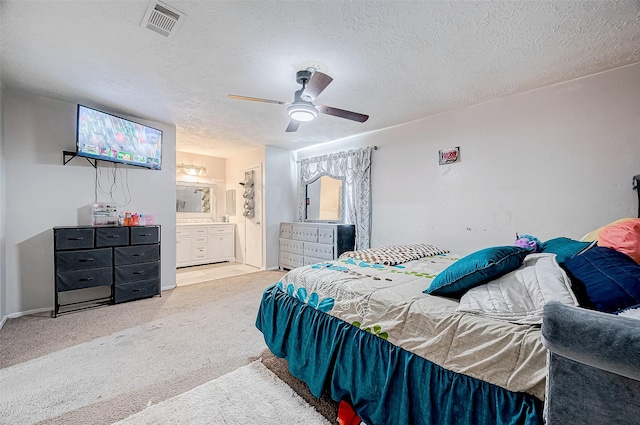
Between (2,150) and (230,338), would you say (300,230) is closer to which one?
(230,338)

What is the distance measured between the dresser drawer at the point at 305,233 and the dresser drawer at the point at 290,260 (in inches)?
14.1

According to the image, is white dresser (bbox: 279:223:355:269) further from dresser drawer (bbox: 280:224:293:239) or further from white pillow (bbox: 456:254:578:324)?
white pillow (bbox: 456:254:578:324)

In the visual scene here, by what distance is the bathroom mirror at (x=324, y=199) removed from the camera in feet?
15.5

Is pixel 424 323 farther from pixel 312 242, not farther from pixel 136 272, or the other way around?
pixel 136 272

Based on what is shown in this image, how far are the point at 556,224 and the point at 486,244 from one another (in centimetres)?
66

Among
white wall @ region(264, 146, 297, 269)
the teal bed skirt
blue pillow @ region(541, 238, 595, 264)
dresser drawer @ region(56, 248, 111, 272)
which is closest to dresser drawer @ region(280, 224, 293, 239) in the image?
white wall @ region(264, 146, 297, 269)

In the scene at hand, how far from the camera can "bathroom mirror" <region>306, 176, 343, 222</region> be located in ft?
15.5

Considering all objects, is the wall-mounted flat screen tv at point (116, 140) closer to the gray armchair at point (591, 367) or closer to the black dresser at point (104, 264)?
the black dresser at point (104, 264)

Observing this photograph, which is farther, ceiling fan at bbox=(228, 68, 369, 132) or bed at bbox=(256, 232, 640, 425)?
ceiling fan at bbox=(228, 68, 369, 132)

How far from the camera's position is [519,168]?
2.82 m

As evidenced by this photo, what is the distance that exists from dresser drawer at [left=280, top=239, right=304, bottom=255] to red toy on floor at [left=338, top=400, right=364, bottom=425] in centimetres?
338

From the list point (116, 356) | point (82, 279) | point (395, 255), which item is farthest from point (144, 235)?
point (395, 255)

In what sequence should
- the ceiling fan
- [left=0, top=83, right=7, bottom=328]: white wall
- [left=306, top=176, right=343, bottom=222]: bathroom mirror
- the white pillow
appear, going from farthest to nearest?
[left=306, top=176, right=343, bottom=222]: bathroom mirror, [left=0, top=83, right=7, bottom=328]: white wall, the ceiling fan, the white pillow

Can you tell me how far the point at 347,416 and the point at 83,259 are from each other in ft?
10.7
